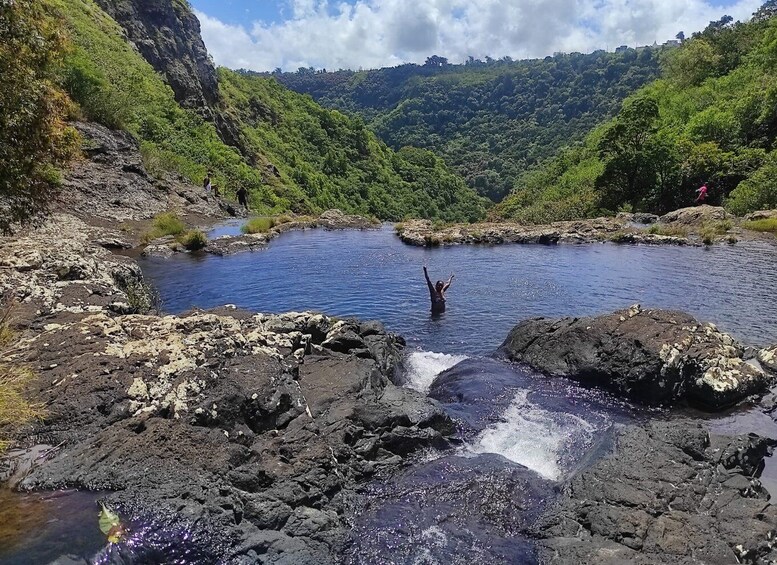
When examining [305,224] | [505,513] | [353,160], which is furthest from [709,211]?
[353,160]

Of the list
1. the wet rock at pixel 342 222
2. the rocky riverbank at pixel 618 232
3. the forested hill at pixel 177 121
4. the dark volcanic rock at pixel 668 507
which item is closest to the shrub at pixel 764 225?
the rocky riverbank at pixel 618 232

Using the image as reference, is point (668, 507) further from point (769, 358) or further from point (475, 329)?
point (475, 329)

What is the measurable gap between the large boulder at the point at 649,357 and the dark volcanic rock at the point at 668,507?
2832 mm

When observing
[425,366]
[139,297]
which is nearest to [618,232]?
[425,366]

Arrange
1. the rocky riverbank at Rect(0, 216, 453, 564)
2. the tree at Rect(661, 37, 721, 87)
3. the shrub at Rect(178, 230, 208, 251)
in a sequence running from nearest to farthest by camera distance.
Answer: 1. the rocky riverbank at Rect(0, 216, 453, 564)
2. the shrub at Rect(178, 230, 208, 251)
3. the tree at Rect(661, 37, 721, 87)

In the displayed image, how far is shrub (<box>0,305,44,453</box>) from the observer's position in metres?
7.65

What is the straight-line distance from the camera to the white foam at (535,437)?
34.0 feet

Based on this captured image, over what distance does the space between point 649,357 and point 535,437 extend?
4.24m

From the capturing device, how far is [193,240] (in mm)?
30438

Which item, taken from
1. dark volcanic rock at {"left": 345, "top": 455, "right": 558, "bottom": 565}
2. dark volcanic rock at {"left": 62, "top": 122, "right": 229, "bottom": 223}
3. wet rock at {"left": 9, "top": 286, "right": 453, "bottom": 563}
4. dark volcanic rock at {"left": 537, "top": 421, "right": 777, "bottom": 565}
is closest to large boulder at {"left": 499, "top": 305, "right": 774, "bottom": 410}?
dark volcanic rock at {"left": 537, "top": 421, "right": 777, "bottom": 565}

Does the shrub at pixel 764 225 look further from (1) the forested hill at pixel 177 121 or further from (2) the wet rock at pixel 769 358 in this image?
(1) the forested hill at pixel 177 121

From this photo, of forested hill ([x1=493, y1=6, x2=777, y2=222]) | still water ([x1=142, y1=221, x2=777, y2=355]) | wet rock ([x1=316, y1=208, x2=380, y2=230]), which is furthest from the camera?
wet rock ([x1=316, y1=208, x2=380, y2=230])

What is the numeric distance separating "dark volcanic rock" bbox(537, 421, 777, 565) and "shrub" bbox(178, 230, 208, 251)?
26352 millimetres

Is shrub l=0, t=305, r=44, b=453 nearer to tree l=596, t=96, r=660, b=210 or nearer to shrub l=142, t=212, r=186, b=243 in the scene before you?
shrub l=142, t=212, r=186, b=243
